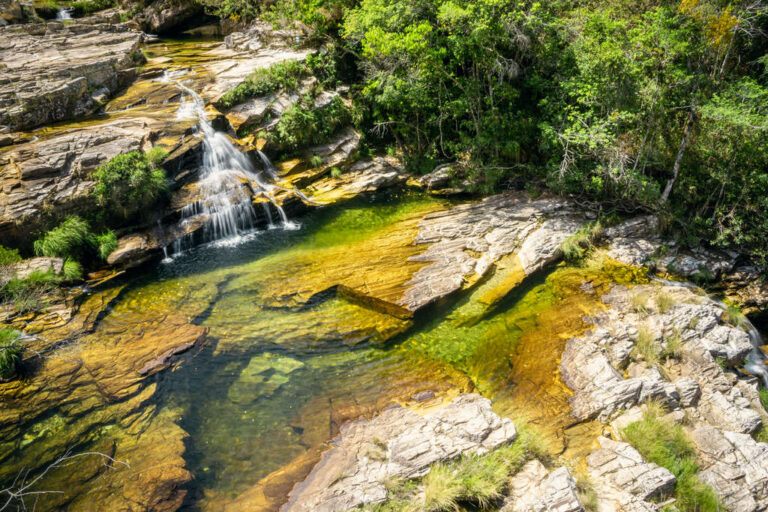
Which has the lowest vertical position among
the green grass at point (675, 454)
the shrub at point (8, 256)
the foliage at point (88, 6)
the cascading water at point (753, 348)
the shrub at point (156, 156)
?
the cascading water at point (753, 348)

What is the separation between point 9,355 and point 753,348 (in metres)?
16.8

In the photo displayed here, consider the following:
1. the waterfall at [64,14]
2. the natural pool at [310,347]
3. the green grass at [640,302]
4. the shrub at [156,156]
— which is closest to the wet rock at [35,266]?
the natural pool at [310,347]

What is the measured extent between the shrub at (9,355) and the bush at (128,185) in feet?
15.6

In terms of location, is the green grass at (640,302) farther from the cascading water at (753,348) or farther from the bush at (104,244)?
the bush at (104,244)

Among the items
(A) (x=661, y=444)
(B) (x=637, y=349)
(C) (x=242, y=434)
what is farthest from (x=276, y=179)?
(A) (x=661, y=444)

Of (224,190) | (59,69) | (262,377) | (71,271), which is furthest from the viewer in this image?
(59,69)

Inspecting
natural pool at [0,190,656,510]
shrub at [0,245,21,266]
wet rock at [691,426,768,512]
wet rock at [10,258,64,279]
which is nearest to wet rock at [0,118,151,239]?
shrub at [0,245,21,266]

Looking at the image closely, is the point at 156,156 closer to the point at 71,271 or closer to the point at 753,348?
the point at 71,271

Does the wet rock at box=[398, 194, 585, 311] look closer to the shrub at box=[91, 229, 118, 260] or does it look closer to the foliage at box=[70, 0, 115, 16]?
the shrub at box=[91, 229, 118, 260]

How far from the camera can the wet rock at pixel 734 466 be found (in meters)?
6.36

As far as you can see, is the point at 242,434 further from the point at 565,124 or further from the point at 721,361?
the point at 565,124

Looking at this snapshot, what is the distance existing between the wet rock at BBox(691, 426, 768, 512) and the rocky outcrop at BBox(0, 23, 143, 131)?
20317 millimetres

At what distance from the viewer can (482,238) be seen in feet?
41.0

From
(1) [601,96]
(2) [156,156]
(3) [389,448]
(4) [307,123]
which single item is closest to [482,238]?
(1) [601,96]
